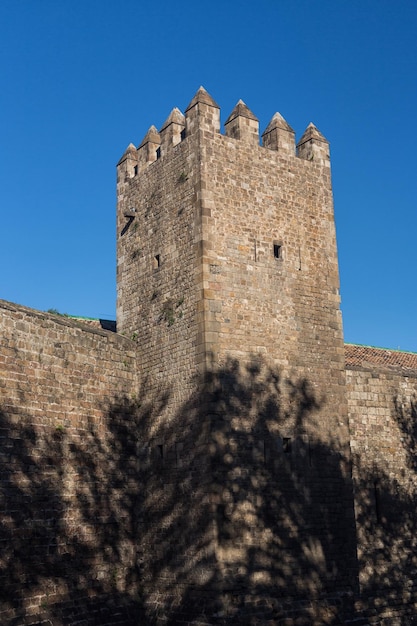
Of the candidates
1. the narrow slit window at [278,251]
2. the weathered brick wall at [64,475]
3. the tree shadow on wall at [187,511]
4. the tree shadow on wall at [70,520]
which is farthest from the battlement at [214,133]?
the tree shadow on wall at [70,520]

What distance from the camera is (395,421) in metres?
18.8

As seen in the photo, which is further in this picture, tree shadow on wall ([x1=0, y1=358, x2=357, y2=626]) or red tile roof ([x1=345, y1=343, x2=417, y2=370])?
red tile roof ([x1=345, y1=343, x2=417, y2=370])

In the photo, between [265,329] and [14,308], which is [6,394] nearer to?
[14,308]

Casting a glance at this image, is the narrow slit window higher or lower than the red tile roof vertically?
higher

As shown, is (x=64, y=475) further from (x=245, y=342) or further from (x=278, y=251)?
(x=278, y=251)

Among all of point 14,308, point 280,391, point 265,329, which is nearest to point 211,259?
point 265,329

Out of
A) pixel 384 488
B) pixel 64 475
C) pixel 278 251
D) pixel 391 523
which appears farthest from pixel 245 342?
pixel 391 523

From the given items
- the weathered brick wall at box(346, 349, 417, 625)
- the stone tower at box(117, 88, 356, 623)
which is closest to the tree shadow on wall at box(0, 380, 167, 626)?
the stone tower at box(117, 88, 356, 623)

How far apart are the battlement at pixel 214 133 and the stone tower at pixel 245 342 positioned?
0.11ft

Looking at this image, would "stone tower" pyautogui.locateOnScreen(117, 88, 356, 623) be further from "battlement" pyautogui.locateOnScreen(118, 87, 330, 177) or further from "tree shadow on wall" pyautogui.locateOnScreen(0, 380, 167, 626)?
"tree shadow on wall" pyautogui.locateOnScreen(0, 380, 167, 626)

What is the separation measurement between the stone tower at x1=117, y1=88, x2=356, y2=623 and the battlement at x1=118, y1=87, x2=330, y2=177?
33 millimetres

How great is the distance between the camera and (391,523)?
17.9 m

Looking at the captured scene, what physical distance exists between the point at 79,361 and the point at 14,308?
6.26ft

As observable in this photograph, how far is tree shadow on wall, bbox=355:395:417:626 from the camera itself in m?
17.0
